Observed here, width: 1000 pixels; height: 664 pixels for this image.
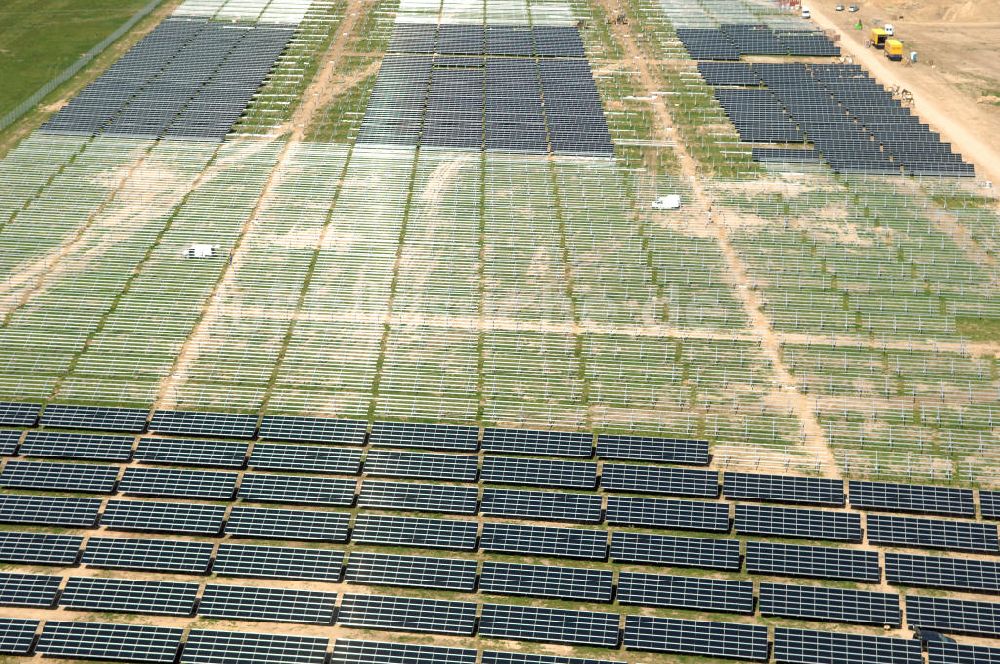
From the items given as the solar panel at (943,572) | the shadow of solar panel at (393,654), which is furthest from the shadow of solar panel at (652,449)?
the shadow of solar panel at (393,654)

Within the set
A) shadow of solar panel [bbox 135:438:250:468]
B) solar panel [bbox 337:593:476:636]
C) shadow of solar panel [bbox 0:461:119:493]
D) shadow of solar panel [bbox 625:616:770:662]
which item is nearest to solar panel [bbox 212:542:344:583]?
solar panel [bbox 337:593:476:636]

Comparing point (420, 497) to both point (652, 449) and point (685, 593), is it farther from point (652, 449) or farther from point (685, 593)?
point (685, 593)

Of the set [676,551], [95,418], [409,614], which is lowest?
[409,614]

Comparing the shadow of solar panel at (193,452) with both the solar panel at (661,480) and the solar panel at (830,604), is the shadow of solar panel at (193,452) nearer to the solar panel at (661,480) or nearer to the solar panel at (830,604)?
the solar panel at (661,480)

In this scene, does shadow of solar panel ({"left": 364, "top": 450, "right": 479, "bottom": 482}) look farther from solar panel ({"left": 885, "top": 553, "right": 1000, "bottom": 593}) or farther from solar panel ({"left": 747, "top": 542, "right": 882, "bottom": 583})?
solar panel ({"left": 885, "top": 553, "right": 1000, "bottom": 593})

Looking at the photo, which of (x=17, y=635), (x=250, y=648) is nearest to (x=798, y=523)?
(x=250, y=648)

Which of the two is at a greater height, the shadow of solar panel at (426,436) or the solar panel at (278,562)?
the shadow of solar panel at (426,436)
